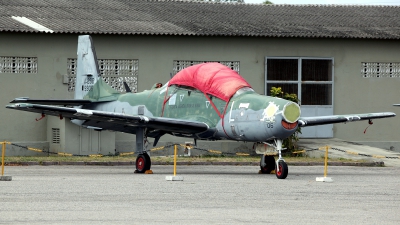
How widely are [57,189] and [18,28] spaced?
15.9m

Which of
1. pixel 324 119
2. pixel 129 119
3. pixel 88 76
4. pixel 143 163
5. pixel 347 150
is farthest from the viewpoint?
pixel 347 150

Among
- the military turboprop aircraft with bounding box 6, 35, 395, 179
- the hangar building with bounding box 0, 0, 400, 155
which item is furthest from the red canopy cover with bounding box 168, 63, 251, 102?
the hangar building with bounding box 0, 0, 400, 155

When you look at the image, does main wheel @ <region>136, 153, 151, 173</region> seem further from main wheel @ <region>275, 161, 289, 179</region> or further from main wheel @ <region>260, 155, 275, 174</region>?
main wheel @ <region>275, 161, 289, 179</region>

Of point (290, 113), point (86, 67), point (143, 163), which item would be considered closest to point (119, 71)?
point (86, 67)

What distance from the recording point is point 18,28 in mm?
30594

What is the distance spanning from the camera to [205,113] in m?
21.9

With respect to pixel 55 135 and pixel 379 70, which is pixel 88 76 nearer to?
pixel 55 135

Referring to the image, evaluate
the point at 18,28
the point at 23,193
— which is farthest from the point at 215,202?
the point at 18,28

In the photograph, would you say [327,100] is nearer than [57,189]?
No

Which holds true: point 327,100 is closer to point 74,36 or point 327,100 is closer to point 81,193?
point 74,36

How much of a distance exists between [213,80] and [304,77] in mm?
12822

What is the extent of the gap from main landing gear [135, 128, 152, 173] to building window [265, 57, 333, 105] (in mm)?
11888

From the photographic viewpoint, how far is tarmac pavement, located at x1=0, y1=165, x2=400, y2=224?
39.0ft

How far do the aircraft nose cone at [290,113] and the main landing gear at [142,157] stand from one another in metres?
4.46
